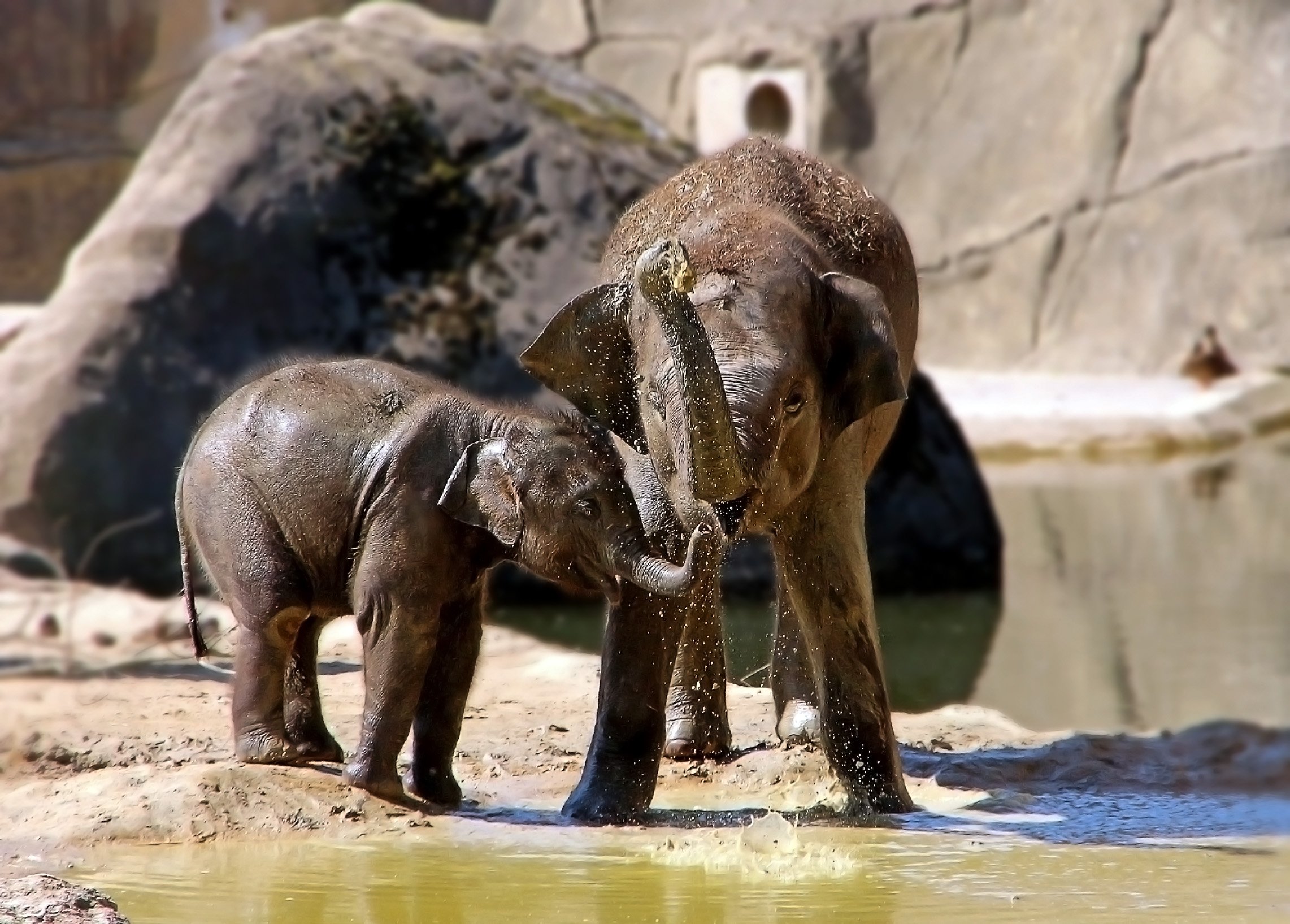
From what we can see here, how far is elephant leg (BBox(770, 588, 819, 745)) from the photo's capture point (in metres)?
7.50

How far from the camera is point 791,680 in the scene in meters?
7.69

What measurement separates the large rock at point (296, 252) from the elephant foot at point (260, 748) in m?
5.25

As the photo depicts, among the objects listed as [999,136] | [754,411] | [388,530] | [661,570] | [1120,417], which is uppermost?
[999,136]

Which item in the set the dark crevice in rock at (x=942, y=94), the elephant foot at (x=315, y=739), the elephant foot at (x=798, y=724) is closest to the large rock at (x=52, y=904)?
the elephant foot at (x=315, y=739)

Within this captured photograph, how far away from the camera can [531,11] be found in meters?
25.8

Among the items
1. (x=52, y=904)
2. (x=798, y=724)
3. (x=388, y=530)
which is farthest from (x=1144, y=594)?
(x=52, y=904)

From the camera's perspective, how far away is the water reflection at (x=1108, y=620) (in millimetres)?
9867

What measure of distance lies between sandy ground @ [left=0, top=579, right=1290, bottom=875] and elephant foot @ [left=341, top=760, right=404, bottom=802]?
0.05m

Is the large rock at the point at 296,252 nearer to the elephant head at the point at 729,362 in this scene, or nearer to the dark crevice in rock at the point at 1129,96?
the elephant head at the point at 729,362

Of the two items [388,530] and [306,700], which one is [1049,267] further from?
[388,530]

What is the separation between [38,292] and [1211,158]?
45.2 ft

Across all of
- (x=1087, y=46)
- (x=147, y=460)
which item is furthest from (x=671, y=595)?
(x=1087, y=46)

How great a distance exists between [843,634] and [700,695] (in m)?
1.15

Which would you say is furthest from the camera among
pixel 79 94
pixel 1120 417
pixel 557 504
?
pixel 79 94
